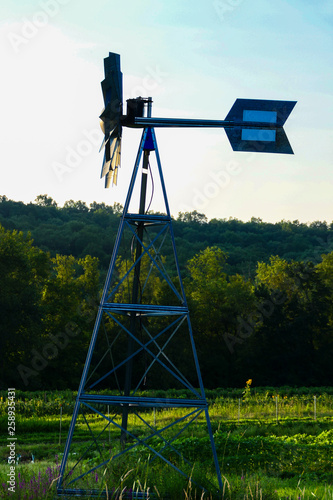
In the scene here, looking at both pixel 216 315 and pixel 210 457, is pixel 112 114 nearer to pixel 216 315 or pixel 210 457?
pixel 210 457

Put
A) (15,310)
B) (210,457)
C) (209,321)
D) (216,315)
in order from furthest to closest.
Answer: (209,321) → (216,315) → (15,310) → (210,457)

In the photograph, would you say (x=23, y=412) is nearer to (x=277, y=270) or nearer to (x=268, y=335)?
(x=268, y=335)

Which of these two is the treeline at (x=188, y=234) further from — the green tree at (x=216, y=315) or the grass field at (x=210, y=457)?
the grass field at (x=210, y=457)

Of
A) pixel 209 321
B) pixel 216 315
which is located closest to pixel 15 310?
pixel 209 321

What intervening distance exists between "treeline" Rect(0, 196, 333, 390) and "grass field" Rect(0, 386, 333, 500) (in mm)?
9300

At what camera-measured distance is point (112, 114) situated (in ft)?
27.2

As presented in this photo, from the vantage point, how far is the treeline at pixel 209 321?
32094 millimetres

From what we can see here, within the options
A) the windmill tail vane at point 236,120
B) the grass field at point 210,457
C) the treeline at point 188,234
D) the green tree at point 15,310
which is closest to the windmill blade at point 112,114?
the windmill tail vane at point 236,120

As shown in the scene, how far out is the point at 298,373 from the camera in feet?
118

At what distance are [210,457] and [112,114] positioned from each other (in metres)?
6.04

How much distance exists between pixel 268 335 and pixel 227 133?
30345 mm

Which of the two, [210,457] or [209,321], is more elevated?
[209,321]

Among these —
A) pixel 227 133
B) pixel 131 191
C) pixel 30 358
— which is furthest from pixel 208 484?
pixel 30 358

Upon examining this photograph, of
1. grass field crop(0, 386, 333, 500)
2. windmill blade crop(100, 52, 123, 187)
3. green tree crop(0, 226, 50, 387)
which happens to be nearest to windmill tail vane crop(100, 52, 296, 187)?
windmill blade crop(100, 52, 123, 187)
